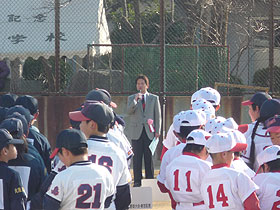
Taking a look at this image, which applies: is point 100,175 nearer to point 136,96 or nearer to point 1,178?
point 1,178

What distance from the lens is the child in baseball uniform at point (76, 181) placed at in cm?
437

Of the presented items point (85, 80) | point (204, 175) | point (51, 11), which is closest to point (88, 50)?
point (85, 80)

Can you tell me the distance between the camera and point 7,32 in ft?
41.8

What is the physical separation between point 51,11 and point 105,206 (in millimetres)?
8644

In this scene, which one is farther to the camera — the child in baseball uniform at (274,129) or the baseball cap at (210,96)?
the baseball cap at (210,96)

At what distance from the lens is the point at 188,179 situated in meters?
5.34

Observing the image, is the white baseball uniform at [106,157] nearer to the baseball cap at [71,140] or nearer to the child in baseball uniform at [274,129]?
the baseball cap at [71,140]

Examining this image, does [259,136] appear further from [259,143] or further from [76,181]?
[76,181]

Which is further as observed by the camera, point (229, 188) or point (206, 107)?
point (206, 107)

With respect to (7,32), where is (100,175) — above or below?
below

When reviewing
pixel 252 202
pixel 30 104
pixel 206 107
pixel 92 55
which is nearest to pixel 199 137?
pixel 252 202

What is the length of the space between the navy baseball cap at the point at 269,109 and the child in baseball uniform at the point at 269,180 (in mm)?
1324

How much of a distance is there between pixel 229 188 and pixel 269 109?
6.22 ft

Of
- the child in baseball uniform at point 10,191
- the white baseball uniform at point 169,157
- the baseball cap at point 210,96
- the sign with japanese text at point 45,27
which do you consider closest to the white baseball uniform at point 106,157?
the child in baseball uniform at point 10,191
